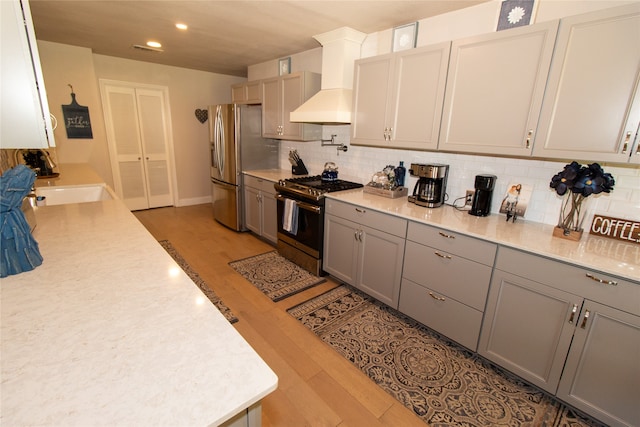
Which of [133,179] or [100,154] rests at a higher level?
[100,154]

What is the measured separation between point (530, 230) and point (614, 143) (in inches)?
25.9

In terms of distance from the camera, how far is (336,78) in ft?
10.1

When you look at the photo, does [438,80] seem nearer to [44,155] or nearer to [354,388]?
[354,388]

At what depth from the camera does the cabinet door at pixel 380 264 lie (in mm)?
2412

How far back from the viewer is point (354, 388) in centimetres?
184

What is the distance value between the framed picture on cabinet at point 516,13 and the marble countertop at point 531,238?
55.0 inches

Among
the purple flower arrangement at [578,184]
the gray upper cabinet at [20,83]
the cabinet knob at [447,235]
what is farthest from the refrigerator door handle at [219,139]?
the purple flower arrangement at [578,184]

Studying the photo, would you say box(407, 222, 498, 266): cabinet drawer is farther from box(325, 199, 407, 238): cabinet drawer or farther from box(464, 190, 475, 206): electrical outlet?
box(464, 190, 475, 206): electrical outlet

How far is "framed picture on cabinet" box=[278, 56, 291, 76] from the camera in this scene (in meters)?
4.05

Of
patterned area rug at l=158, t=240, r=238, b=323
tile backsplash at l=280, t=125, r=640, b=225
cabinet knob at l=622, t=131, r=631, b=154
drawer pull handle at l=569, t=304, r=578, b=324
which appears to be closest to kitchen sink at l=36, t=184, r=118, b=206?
patterned area rug at l=158, t=240, r=238, b=323

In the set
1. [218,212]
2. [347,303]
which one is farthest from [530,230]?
[218,212]

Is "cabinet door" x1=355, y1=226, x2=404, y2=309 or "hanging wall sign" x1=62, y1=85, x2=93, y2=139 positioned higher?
"hanging wall sign" x1=62, y1=85, x2=93, y2=139

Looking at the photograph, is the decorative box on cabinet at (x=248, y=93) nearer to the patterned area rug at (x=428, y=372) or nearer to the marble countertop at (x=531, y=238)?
the marble countertop at (x=531, y=238)

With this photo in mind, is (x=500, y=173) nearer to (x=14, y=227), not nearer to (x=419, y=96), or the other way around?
(x=419, y=96)
